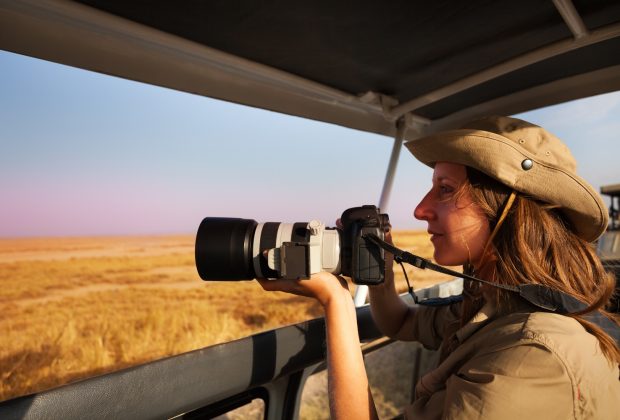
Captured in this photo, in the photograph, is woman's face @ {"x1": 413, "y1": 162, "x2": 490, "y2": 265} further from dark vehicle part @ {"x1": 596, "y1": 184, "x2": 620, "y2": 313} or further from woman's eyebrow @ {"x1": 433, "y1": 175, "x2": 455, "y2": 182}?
dark vehicle part @ {"x1": 596, "y1": 184, "x2": 620, "y2": 313}

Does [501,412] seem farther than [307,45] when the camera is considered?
No

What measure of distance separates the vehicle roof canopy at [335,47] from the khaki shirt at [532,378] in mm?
918

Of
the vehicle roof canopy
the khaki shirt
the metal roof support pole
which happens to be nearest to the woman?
the khaki shirt

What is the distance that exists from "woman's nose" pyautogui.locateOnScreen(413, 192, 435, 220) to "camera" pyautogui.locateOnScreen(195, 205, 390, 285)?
4.0 inches

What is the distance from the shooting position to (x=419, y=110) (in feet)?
6.45

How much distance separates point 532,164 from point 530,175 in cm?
3

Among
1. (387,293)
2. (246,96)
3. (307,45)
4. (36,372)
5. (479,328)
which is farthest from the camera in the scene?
(36,372)

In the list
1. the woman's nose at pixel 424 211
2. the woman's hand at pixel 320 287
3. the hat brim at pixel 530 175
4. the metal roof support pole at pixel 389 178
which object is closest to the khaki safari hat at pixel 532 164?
the hat brim at pixel 530 175

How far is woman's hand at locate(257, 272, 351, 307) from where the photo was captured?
0.90m

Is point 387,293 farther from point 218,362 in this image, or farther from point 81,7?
point 81,7

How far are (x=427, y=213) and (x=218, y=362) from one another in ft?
2.73

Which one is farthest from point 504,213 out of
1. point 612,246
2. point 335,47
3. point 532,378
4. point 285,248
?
point 612,246

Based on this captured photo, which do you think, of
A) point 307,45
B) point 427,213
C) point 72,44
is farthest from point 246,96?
point 427,213

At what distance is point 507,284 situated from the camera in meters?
0.91
